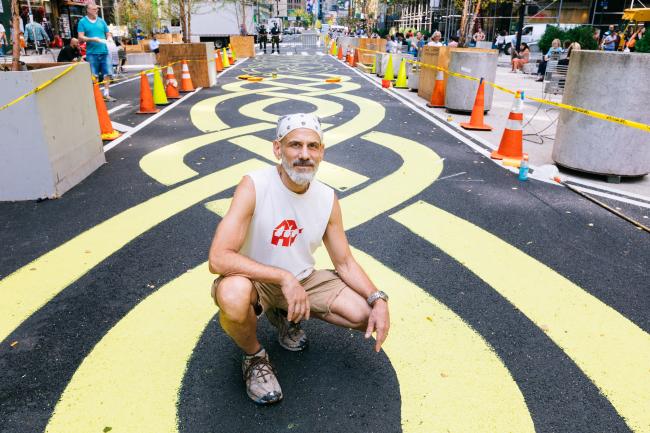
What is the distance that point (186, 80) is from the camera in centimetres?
1403

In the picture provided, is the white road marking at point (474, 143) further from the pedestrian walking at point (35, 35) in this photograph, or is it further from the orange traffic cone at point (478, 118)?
the pedestrian walking at point (35, 35)

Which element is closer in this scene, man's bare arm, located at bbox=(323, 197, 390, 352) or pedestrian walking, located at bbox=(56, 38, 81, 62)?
man's bare arm, located at bbox=(323, 197, 390, 352)

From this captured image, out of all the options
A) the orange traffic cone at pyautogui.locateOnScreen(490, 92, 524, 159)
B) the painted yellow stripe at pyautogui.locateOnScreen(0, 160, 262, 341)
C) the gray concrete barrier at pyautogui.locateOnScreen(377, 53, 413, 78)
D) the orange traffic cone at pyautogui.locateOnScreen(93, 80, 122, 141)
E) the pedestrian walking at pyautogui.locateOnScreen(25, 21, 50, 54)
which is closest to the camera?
the painted yellow stripe at pyautogui.locateOnScreen(0, 160, 262, 341)

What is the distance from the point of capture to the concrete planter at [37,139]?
5.02m

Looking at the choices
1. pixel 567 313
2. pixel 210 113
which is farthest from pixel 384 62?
pixel 567 313

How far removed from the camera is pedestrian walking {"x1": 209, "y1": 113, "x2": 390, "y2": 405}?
2.36 m

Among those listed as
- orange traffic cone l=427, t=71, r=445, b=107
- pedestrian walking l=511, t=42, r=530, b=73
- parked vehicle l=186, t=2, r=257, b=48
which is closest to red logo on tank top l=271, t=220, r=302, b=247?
orange traffic cone l=427, t=71, r=445, b=107

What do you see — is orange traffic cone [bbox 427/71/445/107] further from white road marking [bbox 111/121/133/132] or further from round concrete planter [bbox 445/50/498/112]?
white road marking [bbox 111/121/133/132]

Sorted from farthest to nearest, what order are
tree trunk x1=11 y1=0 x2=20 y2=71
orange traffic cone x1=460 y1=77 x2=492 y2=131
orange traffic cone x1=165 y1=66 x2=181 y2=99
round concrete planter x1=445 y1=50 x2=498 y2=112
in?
A: 1. orange traffic cone x1=165 y1=66 x2=181 y2=99
2. round concrete planter x1=445 y1=50 x2=498 y2=112
3. orange traffic cone x1=460 y1=77 x2=492 y2=131
4. tree trunk x1=11 y1=0 x2=20 y2=71

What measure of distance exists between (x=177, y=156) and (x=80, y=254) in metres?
3.28

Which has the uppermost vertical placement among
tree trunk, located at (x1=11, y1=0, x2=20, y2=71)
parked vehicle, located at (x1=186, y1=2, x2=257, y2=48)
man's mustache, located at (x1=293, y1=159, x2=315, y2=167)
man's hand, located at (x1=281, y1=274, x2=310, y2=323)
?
parked vehicle, located at (x1=186, y1=2, x2=257, y2=48)

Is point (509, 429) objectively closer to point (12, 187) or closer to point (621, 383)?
point (621, 383)

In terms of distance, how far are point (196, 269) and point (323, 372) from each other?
1.54 metres

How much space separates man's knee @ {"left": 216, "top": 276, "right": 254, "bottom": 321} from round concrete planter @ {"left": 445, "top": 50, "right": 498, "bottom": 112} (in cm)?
964
